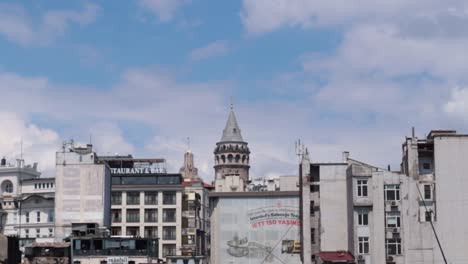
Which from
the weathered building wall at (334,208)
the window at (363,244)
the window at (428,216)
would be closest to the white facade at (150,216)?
the weathered building wall at (334,208)

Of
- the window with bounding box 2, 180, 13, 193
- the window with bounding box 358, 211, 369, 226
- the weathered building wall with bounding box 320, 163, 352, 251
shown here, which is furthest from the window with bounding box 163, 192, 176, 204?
the window with bounding box 358, 211, 369, 226

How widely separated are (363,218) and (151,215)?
54.3 meters

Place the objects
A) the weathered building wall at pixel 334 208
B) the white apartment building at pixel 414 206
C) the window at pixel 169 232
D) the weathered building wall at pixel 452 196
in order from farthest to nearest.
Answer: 1. the window at pixel 169 232
2. the weathered building wall at pixel 334 208
3. the white apartment building at pixel 414 206
4. the weathered building wall at pixel 452 196

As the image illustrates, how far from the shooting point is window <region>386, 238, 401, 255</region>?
94625 mm

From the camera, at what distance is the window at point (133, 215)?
142 meters

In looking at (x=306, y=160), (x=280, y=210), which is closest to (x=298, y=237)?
(x=280, y=210)

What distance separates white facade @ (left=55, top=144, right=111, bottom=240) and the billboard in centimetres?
1703

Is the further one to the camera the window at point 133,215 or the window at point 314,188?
the window at point 133,215

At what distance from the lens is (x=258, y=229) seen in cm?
12431

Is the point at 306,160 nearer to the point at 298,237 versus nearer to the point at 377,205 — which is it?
the point at 377,205

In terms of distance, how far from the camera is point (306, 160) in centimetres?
10594

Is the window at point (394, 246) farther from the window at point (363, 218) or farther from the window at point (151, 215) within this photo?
the window at point (151, 215)

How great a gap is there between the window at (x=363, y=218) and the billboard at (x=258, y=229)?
27950 mm

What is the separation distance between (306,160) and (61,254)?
1219 inches
